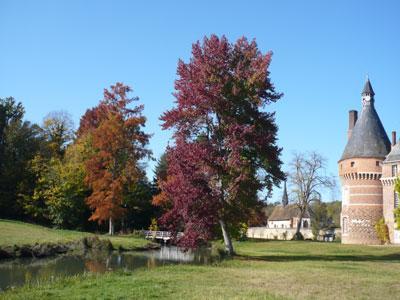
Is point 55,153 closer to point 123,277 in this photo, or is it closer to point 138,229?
point 138,229

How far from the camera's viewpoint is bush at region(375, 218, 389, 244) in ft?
150

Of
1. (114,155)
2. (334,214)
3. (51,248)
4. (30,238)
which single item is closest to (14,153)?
(114,155)

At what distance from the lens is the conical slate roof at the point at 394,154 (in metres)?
45.8

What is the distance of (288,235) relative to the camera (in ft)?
235

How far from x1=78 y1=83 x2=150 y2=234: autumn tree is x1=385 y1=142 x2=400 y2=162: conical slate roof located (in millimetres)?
22584

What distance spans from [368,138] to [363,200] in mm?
6171

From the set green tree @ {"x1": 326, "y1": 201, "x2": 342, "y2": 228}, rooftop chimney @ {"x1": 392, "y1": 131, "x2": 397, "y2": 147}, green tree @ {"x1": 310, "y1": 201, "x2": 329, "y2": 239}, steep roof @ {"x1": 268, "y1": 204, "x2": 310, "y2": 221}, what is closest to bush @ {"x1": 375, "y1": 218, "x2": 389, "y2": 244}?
rooftop chimney @ {"x1": 392, "y1": 131, "x2": 397, "y2": 147}

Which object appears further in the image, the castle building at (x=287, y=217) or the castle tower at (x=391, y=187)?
the castle building at (x=287, y=217)

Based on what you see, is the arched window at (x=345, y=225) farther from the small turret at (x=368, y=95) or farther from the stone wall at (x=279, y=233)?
the stone wall at (x=279, y=233)

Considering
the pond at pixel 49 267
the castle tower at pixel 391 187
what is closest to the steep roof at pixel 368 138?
the castle tower at pixel 391 187

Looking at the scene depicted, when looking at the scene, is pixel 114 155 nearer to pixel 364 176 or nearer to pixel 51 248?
pixel 51 248

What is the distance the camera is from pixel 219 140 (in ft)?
83.6

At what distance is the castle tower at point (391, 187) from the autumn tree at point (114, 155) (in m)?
22.4

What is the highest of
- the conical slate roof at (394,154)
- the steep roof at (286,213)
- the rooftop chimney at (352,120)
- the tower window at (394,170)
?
the rooftop chimney at (352,120)
